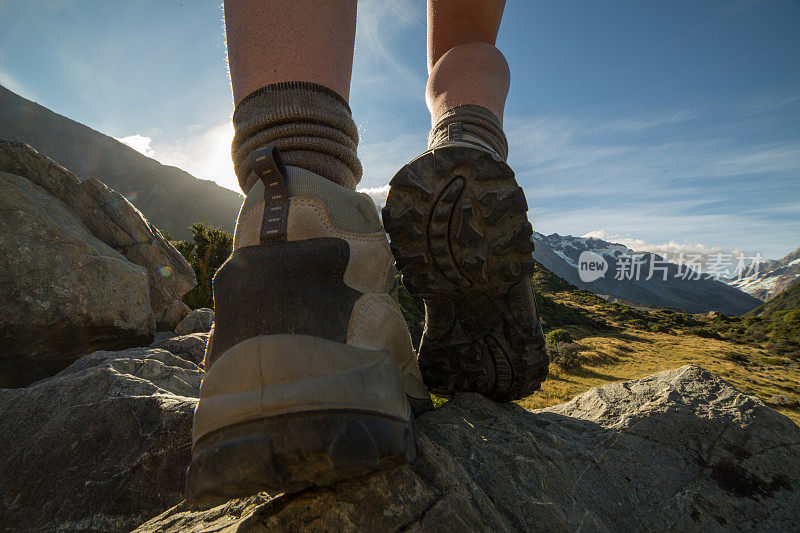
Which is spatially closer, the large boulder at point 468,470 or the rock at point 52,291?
the large boulder at point 468,470

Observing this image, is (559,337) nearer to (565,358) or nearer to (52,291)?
(565,358)

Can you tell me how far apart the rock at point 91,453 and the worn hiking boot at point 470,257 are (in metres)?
1.17

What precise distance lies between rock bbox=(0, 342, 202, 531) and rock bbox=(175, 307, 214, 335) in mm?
4629

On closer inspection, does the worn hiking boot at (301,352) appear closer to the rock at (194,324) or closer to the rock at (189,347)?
the rock at (189,347)

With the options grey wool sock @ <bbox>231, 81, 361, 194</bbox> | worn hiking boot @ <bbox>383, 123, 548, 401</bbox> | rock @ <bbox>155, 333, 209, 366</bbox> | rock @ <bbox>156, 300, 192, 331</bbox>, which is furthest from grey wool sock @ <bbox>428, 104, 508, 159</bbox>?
rock @ <bbox>156, 300, 192, 331</bbox>

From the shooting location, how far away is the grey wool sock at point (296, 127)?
1.31 metres

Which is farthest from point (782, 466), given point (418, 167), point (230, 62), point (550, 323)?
Answer: point (550, 323)

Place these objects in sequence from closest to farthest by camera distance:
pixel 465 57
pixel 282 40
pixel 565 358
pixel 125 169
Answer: pixel 282 40 → pixel 465 57 → pixel 565 358 → pixel 125 169

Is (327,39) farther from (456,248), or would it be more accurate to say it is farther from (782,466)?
(782,466)

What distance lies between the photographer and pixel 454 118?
193cm

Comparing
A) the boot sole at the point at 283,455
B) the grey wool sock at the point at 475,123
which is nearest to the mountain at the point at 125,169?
the grey wool sock at the point at 475,123

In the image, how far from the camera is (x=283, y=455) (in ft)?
2.53

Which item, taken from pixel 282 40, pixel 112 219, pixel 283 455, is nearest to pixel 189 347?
pixel 112 219

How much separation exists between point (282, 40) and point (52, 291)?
3.88 metres
